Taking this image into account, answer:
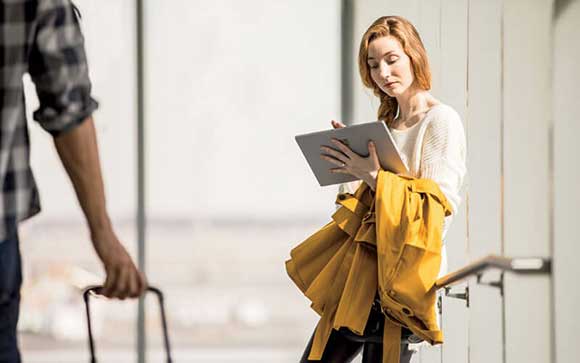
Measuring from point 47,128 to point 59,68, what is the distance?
81 millimetres

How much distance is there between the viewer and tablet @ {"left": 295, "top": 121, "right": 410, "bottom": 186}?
2445 millimetres

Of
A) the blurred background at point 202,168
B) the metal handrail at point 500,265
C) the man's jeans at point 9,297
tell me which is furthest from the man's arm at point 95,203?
the blurred background at point 202,168

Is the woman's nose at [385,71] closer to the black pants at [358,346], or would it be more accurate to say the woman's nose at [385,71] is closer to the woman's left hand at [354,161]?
the woman's left hand at [354,161]

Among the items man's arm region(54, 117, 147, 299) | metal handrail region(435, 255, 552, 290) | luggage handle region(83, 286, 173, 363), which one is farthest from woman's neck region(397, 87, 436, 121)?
man's arm region(54, 117, 147, 299)

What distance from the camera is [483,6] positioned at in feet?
10.1

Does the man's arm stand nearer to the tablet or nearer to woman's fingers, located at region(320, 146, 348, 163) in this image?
the tablet

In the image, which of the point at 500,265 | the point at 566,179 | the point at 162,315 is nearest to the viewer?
the point at 162,315

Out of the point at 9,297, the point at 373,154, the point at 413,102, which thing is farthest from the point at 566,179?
the point at 9,297

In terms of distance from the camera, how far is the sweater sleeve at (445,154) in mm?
2475

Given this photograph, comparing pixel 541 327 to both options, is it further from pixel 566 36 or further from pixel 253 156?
pixel 253 156

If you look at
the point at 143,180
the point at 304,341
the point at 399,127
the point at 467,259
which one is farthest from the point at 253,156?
the point at 399,127

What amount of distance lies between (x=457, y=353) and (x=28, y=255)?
2817 mm

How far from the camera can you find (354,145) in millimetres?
2549

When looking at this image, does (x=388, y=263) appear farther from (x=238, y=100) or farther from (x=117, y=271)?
(x=238, y=100)
